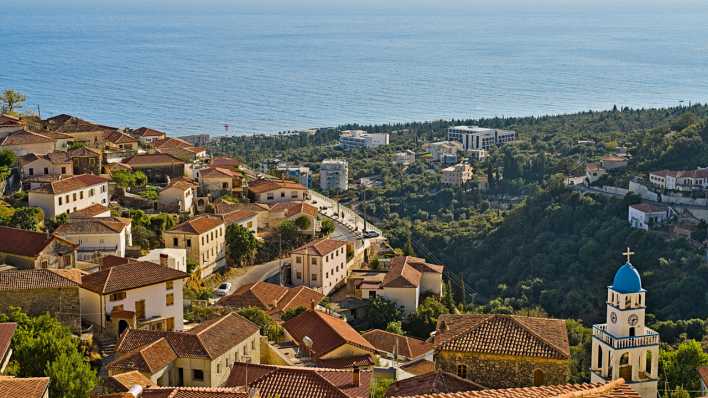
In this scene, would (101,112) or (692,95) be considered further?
(692,95)

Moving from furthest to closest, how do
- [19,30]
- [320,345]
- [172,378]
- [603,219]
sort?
[19,30] < [603,219] < [320,345] < [172,378]

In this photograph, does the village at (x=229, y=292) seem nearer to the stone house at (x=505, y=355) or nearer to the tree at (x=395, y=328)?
the stone house at (x=505, y=355)

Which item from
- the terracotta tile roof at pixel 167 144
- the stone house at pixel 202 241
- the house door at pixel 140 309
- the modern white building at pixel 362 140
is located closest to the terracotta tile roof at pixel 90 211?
the stone house at pixel 202 241

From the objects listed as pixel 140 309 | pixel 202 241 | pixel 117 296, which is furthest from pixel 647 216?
pixel 117 296

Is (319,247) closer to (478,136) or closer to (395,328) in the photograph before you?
(395,328)

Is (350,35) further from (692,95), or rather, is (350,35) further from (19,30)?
(692,95)

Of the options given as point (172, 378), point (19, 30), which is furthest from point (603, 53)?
point (172, 378)
